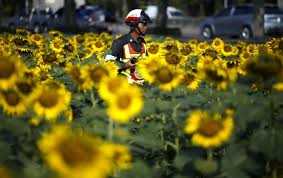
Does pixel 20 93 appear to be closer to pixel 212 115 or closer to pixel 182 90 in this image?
pixel 212 115

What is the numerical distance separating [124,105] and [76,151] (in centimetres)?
105

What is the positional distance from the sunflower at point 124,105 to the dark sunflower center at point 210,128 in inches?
14.8

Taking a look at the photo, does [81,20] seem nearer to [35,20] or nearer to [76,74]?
[35,20]

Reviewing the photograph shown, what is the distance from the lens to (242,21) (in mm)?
29594

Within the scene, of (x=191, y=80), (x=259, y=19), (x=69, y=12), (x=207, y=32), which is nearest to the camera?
(x=191, y=80)

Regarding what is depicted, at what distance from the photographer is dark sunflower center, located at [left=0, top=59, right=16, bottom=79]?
14.3 feet

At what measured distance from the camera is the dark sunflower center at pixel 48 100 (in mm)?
4059

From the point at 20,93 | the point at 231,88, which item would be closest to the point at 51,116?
the point at 20,93

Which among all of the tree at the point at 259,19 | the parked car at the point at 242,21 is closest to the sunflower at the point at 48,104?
the tree at the point at 259,19

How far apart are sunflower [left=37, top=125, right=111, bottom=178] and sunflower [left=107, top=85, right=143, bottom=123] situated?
2.85 feet

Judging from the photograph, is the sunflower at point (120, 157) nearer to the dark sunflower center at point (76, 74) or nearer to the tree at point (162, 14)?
the dark sunflower center at point (76, 74)

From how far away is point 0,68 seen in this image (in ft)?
14.4

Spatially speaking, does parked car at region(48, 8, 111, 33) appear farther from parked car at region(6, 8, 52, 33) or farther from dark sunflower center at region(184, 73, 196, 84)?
dark sunflower center at region(184, 73, 196, 84)

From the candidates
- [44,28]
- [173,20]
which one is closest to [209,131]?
[44,28]
